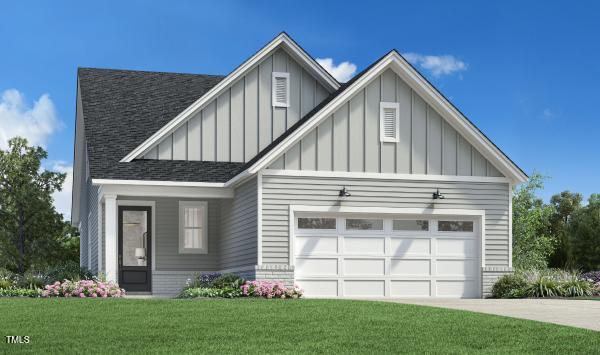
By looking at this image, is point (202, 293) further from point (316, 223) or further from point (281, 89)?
point (281, 89)

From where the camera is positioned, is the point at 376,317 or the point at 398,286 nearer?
the point at 376,317

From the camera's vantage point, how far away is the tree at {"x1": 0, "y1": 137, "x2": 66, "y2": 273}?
3666cm

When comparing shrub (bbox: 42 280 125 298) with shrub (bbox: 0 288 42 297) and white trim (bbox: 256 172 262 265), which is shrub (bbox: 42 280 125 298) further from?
white trim (bbox: 256 172 262 265)

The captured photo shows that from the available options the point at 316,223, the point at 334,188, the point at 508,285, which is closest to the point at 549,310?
the point at 508,285

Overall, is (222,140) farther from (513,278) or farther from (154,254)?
(513,278)

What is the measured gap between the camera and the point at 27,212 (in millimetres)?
36812

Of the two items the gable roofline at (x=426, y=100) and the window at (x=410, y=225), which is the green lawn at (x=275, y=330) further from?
the window at (x=410, y=225)

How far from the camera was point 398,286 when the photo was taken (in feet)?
73.7

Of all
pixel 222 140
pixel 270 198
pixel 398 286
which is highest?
pixel 222 140

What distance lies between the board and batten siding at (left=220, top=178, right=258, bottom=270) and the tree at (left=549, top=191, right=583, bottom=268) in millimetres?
33627

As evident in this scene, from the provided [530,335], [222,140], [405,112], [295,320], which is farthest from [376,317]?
Result: [222,140]

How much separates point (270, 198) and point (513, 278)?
661 cm

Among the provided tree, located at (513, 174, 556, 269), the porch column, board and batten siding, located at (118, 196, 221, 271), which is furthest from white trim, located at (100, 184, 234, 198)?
tree, located at (513, 174, 556, 269)

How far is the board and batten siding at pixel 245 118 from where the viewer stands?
24.7 metres
